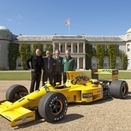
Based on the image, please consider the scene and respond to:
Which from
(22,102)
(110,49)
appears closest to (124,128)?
(22,102)

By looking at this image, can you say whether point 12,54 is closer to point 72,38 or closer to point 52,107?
point 72,38

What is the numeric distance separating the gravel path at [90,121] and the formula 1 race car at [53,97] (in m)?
0.20

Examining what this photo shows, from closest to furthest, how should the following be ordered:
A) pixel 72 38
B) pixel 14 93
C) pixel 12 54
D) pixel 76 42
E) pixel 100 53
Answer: pixel 14 93 → pixel 12 54 → pixel 100 53 → pixel 76 42 → pixel 72 38

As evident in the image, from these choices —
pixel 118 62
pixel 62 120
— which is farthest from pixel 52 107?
pixel 118 62

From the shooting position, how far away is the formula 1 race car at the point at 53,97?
460 centimetres

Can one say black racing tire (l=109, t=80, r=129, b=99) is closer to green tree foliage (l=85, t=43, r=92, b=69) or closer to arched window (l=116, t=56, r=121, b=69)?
green tree foliage (l=85, t=43, r=92, b=69)

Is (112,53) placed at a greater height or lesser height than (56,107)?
greater

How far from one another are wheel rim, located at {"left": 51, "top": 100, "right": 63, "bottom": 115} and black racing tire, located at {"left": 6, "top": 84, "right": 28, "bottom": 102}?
5.83ft

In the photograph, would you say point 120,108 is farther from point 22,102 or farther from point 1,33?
point 1,33

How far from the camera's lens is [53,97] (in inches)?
189

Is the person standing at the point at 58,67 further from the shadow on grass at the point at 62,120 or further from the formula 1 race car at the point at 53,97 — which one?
the shadow on grass at the point at 62,120

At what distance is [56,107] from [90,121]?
0.92 m

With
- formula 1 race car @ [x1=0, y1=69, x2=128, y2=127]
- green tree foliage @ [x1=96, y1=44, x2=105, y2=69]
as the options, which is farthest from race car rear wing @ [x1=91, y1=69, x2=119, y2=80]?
green tree foliage @ [x1=96, y1=44, x2=105, y2=69]

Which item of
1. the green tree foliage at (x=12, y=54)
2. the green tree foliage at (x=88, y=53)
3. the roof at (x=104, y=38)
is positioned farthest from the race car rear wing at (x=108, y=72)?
the roof at (x=104, y=38)
